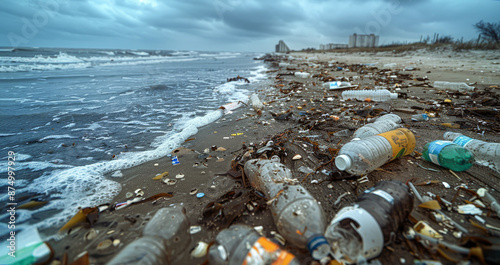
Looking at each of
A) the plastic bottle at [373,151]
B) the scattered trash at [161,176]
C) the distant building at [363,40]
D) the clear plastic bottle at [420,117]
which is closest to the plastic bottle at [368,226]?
the plastic bottle at [373,151]

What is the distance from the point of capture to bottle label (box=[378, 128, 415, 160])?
2.02 metres

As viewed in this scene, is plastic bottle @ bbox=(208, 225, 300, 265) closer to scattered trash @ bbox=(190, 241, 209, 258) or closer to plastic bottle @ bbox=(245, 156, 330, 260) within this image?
scattered trash @ bbox=(190, 241, 209, 258)

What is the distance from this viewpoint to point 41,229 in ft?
5.00

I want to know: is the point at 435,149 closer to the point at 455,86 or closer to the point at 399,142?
the point at 399,142

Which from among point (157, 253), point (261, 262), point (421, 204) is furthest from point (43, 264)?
point (421, 204)

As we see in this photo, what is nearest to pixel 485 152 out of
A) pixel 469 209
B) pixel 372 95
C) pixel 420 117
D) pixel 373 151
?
pixel 469 209

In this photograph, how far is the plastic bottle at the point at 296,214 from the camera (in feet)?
3.55

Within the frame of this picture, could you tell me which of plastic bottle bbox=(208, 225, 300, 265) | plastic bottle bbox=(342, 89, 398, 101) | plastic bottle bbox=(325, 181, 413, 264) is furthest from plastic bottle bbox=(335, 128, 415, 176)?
plastic bottle bbox=(342, 89, 398, 101)

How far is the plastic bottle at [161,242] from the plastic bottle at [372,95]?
190 inches

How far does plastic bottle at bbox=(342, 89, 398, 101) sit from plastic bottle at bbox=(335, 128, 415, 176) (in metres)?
3.03

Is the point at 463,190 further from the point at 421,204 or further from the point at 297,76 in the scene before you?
the point at 297,76

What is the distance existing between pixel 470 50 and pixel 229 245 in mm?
23241

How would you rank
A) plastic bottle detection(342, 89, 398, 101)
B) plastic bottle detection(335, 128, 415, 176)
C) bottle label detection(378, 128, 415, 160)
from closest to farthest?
1. plastic bottle detection(335, 128, 415, 176)
2. bottle label detection(378, 128, 415, 160)
3. plastic bottle detection(342, 89, 398, 101)

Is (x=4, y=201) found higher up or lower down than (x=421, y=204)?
lower down
